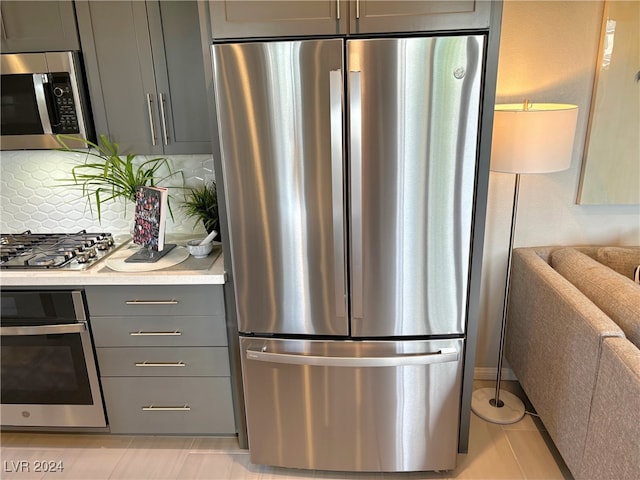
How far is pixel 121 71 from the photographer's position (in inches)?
79.0

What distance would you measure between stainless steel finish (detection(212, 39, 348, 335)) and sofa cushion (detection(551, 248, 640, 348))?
0.99 metres

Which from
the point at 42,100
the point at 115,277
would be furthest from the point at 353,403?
the point at 42,100

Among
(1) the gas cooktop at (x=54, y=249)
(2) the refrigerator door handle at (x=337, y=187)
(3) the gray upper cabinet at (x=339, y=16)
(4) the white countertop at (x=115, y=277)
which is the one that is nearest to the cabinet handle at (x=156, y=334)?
(4) the white countertop at (x=115, y=277)

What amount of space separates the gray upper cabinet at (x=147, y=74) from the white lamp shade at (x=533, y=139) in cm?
122

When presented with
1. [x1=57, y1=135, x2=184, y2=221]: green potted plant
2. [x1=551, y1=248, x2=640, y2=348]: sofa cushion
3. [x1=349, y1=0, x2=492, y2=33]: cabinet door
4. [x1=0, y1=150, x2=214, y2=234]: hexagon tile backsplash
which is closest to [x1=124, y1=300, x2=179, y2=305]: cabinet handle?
[x1=57, y1=135, x2=184, y2=221]: green potted plant

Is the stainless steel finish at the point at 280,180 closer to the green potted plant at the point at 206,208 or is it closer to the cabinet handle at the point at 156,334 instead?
the cabinet handle at the point at 156,334

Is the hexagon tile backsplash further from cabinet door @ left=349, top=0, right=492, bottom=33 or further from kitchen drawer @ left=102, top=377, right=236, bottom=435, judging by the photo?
cabinet door @ left=349, top=0, right=492, bottom=33

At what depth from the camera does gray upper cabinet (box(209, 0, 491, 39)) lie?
1504mm

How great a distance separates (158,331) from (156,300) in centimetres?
15

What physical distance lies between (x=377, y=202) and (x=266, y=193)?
39 cm

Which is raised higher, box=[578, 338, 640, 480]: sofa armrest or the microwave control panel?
the microwave control panel

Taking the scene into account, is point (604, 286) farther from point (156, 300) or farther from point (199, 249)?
point (156, 300)

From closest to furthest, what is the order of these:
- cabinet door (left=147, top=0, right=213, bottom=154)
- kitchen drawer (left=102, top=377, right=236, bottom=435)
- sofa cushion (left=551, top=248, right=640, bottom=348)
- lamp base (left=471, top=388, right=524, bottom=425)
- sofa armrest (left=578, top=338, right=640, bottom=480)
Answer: sofa armrest (left=578, top=338, right=640, bottom=480), sofa cushion (left=551, top=248, right=640, bottom=348), cabinet door (left=147, top=0, right=213, bottom=154), kitchen drawer (left=102, top=377, right=236, bottom=435), lamp base (left=471, top=388, right=524, bottom=425)

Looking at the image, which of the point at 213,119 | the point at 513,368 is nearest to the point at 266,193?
the point at 213,119
